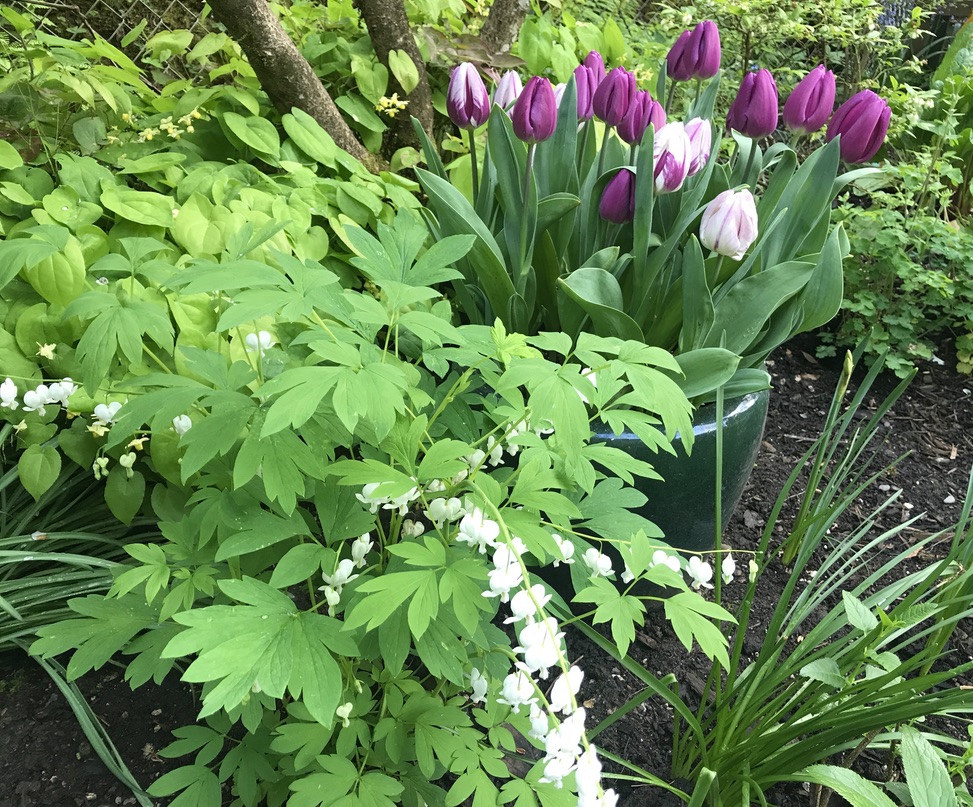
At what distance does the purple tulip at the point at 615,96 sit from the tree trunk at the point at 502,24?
1.07 m

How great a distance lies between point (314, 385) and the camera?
29.6 inches

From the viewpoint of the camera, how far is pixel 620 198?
1.39 metres

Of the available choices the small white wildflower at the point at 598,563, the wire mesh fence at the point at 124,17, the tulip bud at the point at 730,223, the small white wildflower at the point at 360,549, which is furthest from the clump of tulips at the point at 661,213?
the wire mesh fence at the point at 124,17

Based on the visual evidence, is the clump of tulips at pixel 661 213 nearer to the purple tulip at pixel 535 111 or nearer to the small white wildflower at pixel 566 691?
the purple tulip at pixel 535 111

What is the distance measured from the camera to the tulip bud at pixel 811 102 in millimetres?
1403

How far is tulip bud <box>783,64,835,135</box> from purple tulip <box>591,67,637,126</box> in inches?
12.6

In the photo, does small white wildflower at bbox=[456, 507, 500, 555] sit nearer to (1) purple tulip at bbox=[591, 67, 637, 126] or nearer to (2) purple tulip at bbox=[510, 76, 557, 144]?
(2) purple tulip at bbox=[510, 76, 557, 144]

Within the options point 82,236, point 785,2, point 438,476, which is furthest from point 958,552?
point 785,2

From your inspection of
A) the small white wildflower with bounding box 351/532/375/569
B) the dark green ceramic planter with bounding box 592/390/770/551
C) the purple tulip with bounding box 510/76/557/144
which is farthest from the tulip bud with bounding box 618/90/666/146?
the small white wildflower with bounding box 351/532/375/569

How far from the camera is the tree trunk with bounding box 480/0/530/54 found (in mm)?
2326

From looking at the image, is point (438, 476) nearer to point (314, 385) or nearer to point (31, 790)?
point (314, 385)

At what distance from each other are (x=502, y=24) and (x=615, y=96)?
117 centimetres

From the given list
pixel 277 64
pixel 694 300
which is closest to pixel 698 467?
pixel 694 300

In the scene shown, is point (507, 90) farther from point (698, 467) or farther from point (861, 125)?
point (698, 467)
